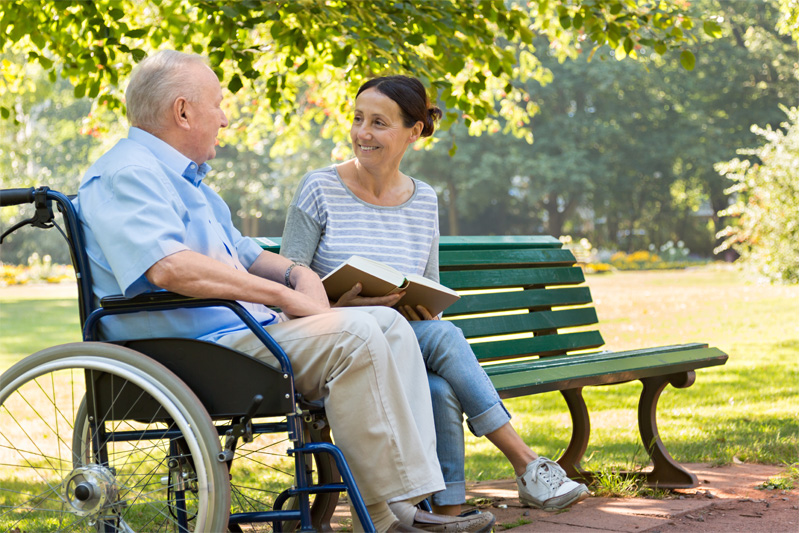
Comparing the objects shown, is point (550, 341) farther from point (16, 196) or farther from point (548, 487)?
point (16, 196)

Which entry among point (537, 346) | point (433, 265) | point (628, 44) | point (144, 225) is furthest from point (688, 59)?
point (144, 225)

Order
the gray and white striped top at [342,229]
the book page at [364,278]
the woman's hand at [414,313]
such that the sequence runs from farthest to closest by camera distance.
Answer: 1. the gray and white striped top at [342,229]
2. the woman's hand at [414,313]
3. the book page at [364,278]

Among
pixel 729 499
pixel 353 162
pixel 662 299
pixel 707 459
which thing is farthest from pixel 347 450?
pixel 662 299

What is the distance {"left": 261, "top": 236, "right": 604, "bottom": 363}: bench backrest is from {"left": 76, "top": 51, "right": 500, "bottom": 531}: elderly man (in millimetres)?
1209

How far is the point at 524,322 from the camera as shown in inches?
163

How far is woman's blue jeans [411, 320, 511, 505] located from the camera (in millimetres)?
2711

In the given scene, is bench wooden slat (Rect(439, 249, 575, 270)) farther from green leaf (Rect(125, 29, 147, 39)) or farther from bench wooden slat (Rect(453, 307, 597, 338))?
green leaf (Rect(125, 29, 147, 39))

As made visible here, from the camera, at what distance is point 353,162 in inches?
129

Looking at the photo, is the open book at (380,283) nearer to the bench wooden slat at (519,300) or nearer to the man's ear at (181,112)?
the man's ear at (181,112)

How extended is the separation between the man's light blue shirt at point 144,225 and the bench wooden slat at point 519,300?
62.3 inches

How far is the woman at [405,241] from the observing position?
272 cm

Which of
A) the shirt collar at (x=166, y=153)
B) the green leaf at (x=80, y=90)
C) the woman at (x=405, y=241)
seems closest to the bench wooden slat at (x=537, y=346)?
the woman at (x=405, y=241)

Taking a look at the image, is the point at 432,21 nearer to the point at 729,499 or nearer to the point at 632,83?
the point at 729,499

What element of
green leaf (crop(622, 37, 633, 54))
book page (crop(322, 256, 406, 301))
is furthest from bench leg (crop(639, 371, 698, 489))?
green leaf (crop(622, 37, 633, 54))
